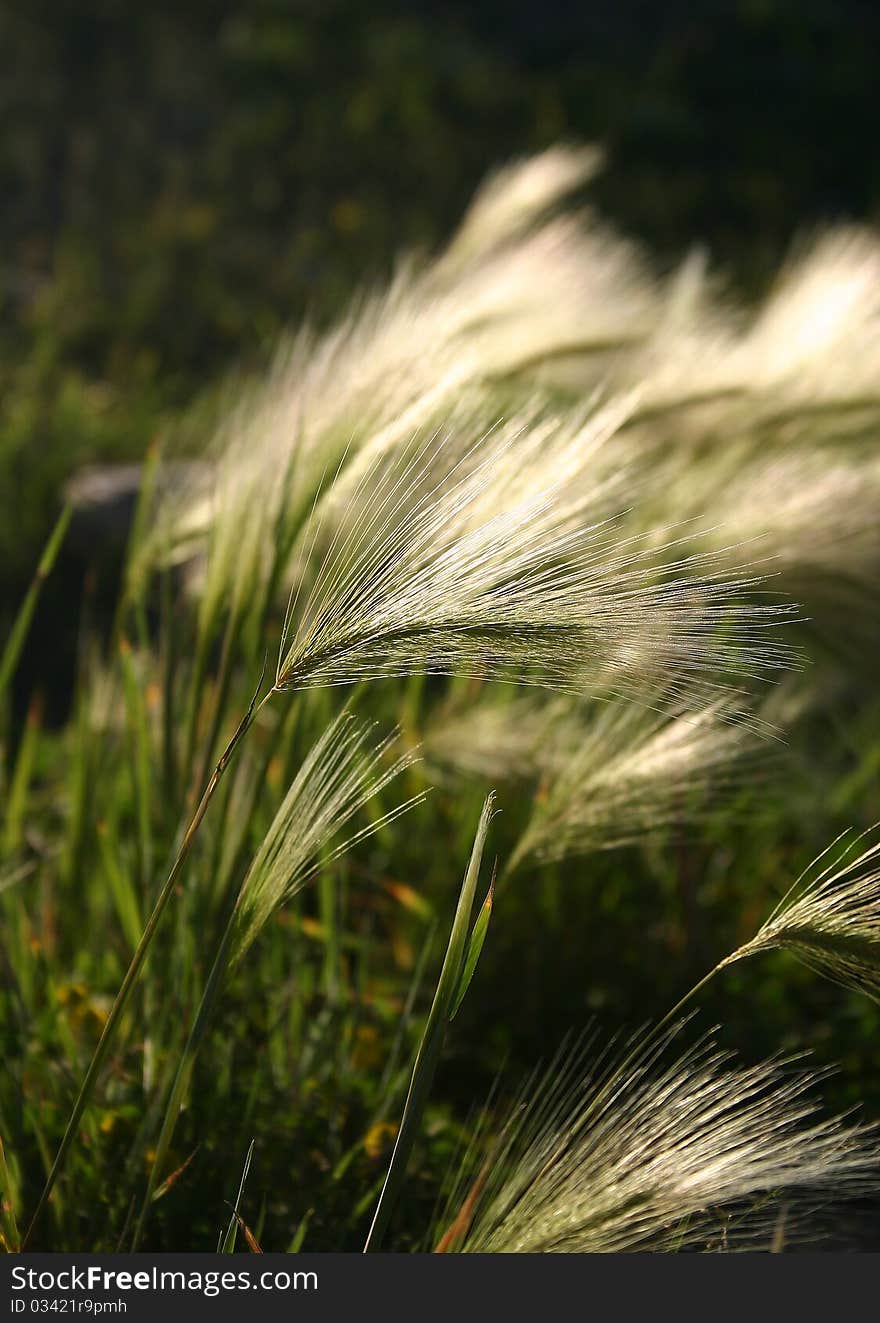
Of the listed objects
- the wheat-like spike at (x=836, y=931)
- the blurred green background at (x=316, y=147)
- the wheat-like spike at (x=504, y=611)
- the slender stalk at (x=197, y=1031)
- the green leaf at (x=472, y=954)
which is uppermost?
Answer: the blurred green background at (x=316, y=147)

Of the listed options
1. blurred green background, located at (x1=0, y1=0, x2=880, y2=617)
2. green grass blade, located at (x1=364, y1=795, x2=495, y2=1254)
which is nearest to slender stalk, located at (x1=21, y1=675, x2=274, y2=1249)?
green grass blade, located at (x1=364, y1=795, x2=495, y2=1254)

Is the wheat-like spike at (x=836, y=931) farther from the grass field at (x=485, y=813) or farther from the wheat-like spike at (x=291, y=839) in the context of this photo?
the wheat-like spike at (x=291, y=839)

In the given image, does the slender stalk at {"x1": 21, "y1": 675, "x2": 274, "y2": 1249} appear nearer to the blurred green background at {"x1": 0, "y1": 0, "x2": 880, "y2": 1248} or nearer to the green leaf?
the green leaf

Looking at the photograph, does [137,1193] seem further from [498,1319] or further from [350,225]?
[350,225]

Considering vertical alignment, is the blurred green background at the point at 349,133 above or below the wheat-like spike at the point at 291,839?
above

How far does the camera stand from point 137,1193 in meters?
1.17

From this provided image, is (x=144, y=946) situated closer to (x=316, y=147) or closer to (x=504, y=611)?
(x=504, y=611)

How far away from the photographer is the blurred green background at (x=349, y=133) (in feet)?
25.4

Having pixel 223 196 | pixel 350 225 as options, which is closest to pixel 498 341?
pixel 350 225

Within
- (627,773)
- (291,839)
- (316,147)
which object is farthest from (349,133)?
(291,839)

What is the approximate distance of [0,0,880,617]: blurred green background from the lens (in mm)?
7738

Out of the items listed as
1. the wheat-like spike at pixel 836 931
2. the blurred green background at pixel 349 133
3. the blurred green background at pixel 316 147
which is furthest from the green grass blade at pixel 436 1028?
the blurred green background at pixel 349 133

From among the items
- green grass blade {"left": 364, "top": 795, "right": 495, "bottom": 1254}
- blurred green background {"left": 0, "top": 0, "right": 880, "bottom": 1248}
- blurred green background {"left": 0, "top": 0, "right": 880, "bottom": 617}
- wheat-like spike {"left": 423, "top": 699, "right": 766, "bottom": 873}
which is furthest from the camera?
blurred green background {"left": 0, "top": 0, "right": 880, "bottom": 617}

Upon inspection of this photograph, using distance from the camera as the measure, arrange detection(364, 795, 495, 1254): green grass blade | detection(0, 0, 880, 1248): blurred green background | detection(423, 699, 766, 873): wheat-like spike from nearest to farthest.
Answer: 1. detection(364, 795, 495, 1254): green grass blade
2. detection(423, 699, 766, 873): wheat-like spike
3. detection(0, 0, 880, 1248): blurred green background
